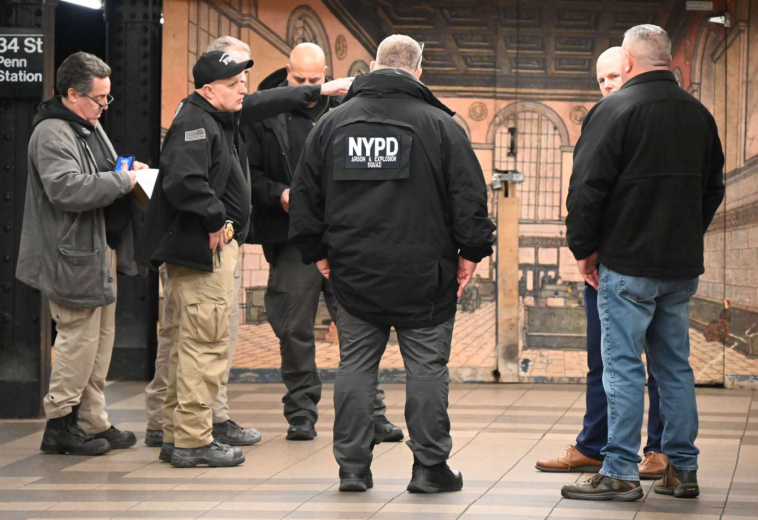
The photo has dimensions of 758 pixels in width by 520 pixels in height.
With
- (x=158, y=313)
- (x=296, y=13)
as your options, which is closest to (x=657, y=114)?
(x=296, y=13)

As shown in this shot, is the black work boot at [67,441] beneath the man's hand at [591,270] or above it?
beneath

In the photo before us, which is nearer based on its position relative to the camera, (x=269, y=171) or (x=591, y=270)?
(x=591, y=270)

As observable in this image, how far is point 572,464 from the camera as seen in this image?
5207mm

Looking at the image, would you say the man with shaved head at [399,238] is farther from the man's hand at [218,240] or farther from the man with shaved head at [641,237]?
the man's hand at [218,240]

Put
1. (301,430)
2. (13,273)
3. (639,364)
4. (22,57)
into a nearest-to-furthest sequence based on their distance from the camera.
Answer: (639,364)
(301,430)
(22,57)
(13,273)

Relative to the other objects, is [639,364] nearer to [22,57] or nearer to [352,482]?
[352,482]

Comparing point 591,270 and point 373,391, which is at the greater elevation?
point 591,270

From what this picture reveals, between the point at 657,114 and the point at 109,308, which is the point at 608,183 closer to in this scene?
the point at 657,114

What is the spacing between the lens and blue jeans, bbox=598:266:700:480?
4.64 meters

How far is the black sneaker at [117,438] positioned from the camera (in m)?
5.92

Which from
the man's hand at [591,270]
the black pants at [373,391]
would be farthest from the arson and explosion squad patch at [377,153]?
the man's hand at [591,270]

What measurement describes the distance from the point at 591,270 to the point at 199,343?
190cm

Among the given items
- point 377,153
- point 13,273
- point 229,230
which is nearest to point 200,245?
point 229,230

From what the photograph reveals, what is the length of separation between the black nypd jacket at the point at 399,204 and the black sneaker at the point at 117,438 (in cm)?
178
